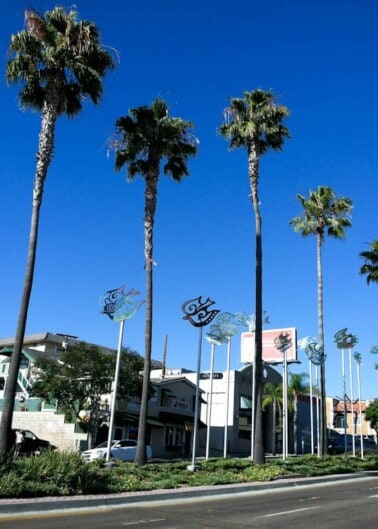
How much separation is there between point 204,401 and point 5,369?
18566 millimetres

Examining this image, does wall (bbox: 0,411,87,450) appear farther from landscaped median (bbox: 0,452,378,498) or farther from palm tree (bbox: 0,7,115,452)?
palm tree (bbox: 0,7,115,452)

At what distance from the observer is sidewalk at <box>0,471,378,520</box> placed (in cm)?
1100

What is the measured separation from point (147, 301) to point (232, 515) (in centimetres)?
1182

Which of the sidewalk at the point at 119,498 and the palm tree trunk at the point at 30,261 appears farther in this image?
the palm tree trunk at the point at 30,261

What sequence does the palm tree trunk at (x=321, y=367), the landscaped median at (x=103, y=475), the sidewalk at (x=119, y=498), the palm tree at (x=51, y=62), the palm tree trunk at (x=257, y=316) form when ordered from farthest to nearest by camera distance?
the palm tree trunk at (x=321, y=367)
the palm tree trunk at (x=257, y=316)
the palm tree at (x=51, y=62)
the landscaped median at (x=103, y=475)
the sidewalk at (x=119, y=498)

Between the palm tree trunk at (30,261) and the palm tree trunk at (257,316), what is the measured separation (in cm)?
1053

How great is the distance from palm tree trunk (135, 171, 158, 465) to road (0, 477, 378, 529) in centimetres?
571

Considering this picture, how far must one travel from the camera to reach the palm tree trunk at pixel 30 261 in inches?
629

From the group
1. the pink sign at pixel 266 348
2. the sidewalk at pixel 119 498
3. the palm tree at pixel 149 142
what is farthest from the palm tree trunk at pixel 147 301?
the pink sign at pixel 266 348

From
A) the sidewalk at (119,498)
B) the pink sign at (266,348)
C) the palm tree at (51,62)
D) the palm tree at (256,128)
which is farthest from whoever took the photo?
the pink sign at (266,348)

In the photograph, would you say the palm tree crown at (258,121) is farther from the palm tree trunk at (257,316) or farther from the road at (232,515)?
the road at (232,515)

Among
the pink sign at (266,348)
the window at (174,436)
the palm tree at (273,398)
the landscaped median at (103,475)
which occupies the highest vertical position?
the pink sign at (266,348)

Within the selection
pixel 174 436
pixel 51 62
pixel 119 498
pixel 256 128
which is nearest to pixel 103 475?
pixel 119 498

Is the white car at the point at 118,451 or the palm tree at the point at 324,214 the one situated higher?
the palm tree at the point at 324,214
